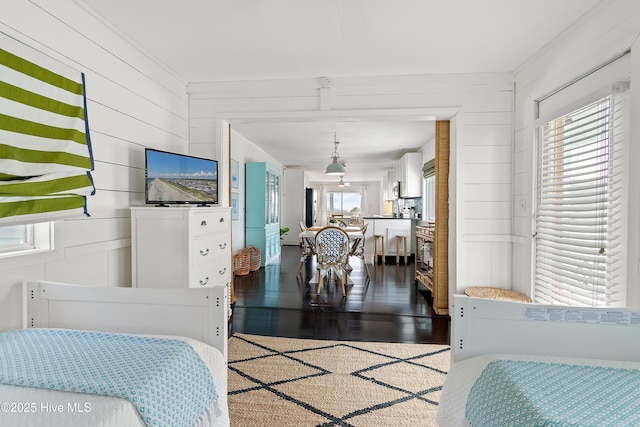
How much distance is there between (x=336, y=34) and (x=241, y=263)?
145 inches

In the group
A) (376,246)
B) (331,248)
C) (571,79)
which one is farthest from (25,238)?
(376,246)

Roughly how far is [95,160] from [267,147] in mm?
4643

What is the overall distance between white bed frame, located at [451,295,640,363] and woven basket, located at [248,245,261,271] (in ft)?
14.8

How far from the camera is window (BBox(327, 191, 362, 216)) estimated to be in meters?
14.6

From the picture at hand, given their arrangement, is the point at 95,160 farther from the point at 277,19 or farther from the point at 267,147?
the point at 267,147

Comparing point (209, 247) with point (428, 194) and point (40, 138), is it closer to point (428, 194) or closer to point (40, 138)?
point (40, 138)

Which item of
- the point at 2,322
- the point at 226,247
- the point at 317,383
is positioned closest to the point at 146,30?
the point at 226,247

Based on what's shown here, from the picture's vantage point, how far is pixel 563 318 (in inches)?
48.1

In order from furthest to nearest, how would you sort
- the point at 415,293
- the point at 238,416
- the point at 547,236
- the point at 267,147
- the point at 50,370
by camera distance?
the point at 267,147
the point at 415,293
the point at 547,236
the point at 238,416
the point at 50,370

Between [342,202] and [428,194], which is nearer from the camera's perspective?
[428,194]

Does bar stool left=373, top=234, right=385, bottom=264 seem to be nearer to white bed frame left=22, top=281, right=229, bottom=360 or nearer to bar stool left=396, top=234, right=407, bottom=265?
bar stool left=396, top=234, right=407, bottom=265

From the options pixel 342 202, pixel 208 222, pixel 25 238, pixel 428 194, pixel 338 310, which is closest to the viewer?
pixel 25 238

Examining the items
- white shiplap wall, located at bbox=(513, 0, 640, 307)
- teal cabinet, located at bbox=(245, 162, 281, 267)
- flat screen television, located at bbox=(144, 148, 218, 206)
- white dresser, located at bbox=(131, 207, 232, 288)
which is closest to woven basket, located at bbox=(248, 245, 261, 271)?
teal cabinet, located at bbox=(245, 162, 281, 267)

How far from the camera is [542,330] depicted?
4.05ft
